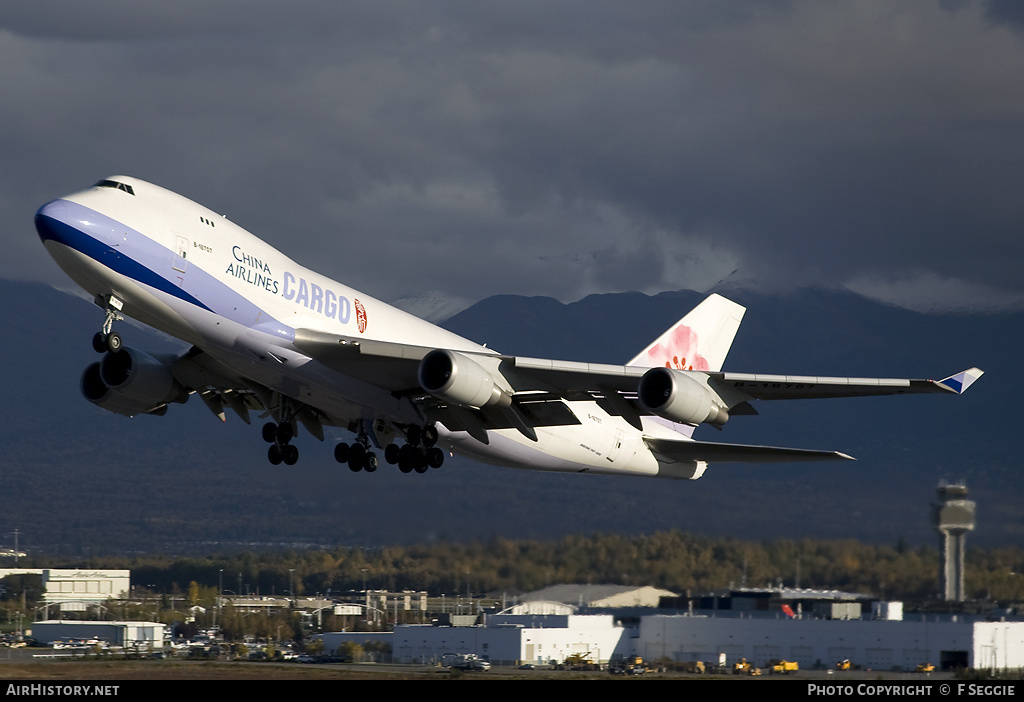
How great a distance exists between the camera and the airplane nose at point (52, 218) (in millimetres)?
22359

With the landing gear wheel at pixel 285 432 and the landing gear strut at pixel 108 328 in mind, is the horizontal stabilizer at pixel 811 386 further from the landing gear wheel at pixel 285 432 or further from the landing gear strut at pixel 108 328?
the landing gear strut at pixel 108 328

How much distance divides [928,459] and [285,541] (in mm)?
24207

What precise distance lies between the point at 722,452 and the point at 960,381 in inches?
345

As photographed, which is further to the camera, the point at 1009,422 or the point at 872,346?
the point at 872,346

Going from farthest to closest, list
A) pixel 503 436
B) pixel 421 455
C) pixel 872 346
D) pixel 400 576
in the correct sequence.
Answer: pixel 872 346 < pixel 400 576 < pixel 503 436 < pixel 421 455

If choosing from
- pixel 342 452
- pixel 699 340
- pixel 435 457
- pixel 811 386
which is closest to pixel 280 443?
pixel 342 452

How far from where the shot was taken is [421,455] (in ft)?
94.4

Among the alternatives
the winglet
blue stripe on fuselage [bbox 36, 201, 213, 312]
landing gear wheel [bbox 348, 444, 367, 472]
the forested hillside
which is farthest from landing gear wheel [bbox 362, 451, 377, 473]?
the winglet

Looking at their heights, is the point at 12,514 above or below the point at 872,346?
below

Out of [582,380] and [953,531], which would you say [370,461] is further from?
[953,531]

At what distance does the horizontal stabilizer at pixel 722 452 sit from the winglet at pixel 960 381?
20.3 feet

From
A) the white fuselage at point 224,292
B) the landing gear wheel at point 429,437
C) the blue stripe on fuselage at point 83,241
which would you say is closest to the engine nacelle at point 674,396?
the white fuselage at point 224,292

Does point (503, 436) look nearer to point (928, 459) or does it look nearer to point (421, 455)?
point (421, 455)
